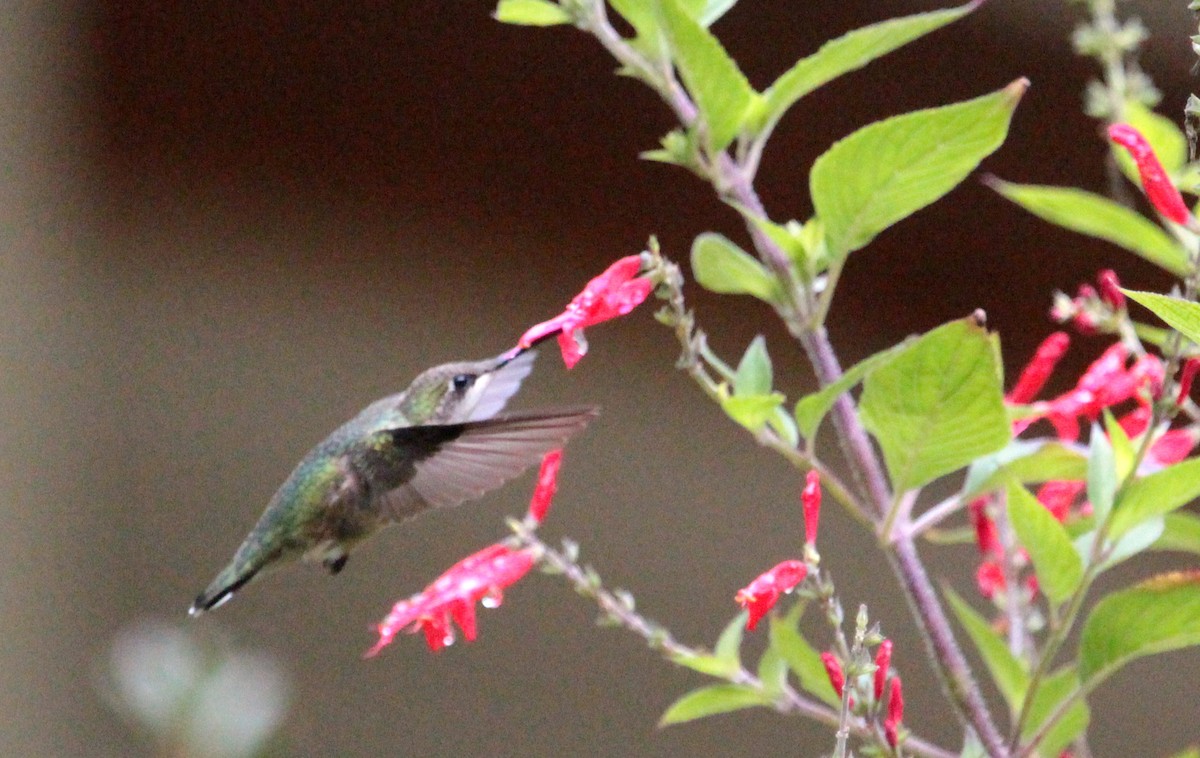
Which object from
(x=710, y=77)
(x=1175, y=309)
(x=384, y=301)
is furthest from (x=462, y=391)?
(x=384, y=301)

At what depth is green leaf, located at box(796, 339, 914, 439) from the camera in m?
0.84

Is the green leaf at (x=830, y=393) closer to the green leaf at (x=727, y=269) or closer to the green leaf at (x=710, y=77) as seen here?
the green leaf at (x=727, y=269)

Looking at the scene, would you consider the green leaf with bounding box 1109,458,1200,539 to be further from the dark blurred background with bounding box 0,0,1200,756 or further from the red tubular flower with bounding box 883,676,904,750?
the dark blurred background with bounding box 0,0,1200,756

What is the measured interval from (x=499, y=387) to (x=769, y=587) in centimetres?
54

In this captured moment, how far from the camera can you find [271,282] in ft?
10.9

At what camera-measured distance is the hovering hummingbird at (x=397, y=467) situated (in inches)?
46.9

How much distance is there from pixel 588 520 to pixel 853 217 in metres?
2.66

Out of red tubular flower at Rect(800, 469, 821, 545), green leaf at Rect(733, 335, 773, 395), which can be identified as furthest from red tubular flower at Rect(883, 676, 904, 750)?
green leaf at Rect(733, 335, 773, 395)

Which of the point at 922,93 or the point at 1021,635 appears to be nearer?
the point at 1021,635

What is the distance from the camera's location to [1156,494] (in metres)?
0.88

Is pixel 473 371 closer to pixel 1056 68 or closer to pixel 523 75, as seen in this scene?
pixel 523 75

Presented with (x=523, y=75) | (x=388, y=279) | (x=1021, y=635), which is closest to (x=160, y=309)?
(x=388, y=279)

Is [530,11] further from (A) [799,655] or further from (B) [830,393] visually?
(A) [799,655]

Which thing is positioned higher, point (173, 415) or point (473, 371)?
point (173, 415)
